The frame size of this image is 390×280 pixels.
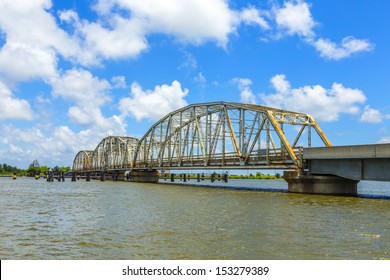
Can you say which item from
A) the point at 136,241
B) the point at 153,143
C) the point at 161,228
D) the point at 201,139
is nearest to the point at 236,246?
the point at 136,241

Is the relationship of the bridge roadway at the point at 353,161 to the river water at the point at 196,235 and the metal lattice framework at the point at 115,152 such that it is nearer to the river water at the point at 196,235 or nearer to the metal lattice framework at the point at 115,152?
the river water at the point at 196,235

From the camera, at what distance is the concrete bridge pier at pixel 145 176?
126438 mm

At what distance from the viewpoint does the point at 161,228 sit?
23172 mm

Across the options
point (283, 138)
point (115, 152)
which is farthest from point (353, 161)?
point (115, 152)

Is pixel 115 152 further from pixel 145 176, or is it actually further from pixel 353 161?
pixel 353 161

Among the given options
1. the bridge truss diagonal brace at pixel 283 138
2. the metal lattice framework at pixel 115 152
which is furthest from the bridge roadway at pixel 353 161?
the metal lattice framework at pixel 115 152

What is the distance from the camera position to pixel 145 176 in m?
129

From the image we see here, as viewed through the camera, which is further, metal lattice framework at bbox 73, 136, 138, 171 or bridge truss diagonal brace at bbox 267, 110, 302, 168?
metal lattice framework at bbox 73, 136, 138, 171

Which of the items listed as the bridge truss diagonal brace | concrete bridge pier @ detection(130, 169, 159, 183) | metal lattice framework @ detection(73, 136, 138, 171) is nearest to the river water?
the bridge truss diagonal brace

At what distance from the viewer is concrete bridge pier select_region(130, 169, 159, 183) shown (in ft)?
415

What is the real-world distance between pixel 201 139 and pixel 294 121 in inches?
1217

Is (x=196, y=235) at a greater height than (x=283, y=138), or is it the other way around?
(x=283, y=138)

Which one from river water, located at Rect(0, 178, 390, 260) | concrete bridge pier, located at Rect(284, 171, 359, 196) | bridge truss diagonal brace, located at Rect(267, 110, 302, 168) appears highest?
bridge truss diagonal brace, located at Rect(267, 110, 302, 168)

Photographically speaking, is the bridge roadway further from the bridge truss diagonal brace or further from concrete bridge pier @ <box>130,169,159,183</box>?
concrete bridge pier @ <box>130,169,159,183</box>
